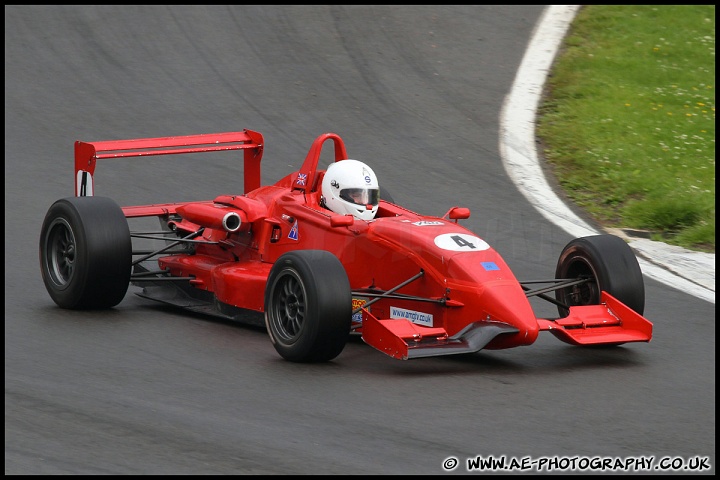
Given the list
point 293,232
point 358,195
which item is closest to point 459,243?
point 358,195

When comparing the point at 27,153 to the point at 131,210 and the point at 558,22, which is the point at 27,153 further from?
the point at 558,22

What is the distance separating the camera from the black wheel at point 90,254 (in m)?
9.48

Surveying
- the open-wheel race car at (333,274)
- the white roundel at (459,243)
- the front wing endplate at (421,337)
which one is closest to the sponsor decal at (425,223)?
the open-wheel race car at (333,274)

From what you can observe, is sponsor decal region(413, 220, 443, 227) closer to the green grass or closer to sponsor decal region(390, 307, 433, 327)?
sponsor decal region(390, 307, 433, 327)

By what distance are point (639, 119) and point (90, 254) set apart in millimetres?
9269

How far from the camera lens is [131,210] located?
10711mm

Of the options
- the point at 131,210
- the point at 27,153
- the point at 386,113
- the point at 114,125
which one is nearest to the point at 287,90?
the point at 386,113

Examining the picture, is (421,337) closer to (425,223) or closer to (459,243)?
(459,243)

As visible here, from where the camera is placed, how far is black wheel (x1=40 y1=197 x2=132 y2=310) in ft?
31.1

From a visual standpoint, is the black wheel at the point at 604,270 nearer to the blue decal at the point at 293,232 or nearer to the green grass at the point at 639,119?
the blue decal at the point at 293,232

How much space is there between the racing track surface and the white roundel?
2.60 ft

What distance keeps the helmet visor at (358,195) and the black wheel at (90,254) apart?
5.70 feet

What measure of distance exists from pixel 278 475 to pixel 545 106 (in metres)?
11.4

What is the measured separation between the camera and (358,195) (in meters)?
9.39
